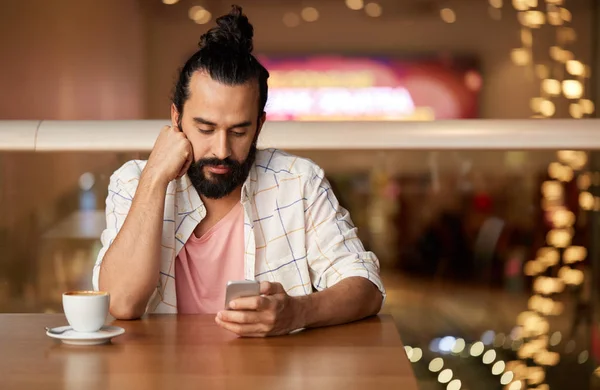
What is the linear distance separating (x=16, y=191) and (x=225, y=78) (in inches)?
41.3

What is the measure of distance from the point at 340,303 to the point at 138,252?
40 cm

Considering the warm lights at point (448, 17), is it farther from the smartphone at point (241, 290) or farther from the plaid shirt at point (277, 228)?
the smartphone at point (241, 290)

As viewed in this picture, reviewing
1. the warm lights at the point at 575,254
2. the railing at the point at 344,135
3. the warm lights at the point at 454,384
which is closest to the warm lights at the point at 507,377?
the warm lights at the point at 454,384

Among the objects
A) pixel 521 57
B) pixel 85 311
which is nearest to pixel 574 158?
pixel 521 57

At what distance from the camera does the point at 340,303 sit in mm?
1662

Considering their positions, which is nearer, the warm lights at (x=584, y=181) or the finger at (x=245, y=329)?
the finger at (x=245, y=329)

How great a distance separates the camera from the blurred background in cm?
281

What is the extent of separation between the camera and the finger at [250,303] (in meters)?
1.50

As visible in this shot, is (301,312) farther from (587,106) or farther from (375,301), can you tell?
(587,106)

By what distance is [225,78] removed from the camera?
6.56 ft

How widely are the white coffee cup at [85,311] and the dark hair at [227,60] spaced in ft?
2.16

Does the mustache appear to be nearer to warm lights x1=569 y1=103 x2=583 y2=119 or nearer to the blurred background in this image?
the blurred background

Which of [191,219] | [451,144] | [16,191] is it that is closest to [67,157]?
[16,191]

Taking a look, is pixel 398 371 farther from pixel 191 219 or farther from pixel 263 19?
pixel 263 19
